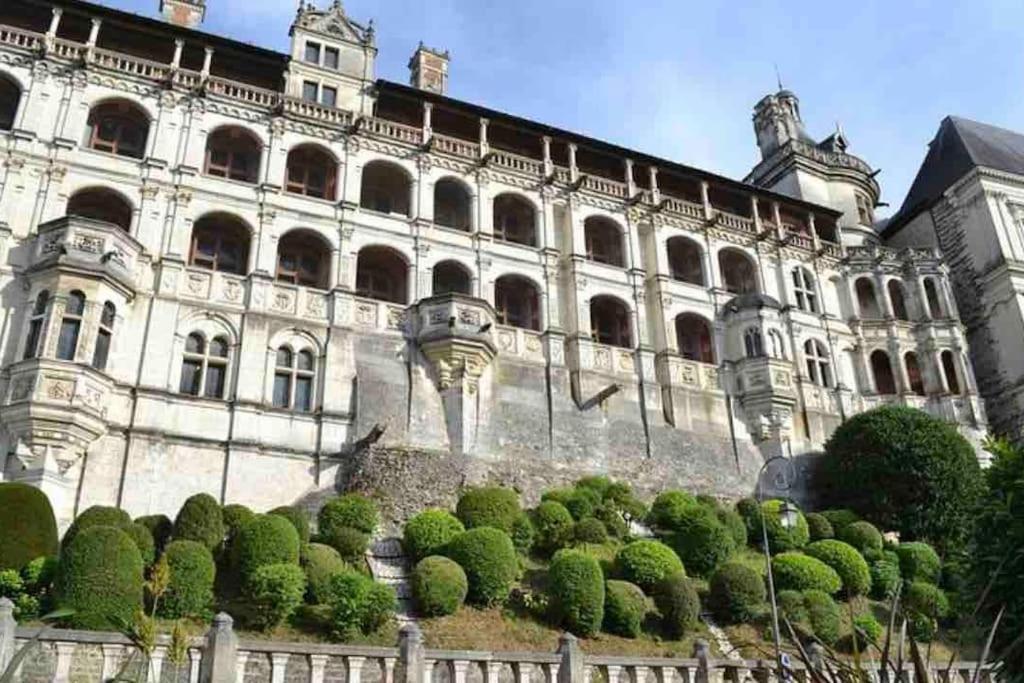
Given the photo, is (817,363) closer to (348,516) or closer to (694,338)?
(694,338)

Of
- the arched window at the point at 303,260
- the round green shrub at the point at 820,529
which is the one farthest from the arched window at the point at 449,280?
the round green shrub at the point at 820,529

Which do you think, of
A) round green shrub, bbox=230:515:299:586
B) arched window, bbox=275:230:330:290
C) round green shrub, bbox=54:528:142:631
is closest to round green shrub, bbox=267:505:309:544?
round green shrub, bbox=230:515:299:586

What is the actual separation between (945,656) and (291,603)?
16930 mm

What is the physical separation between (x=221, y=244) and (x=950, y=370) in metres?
32.6

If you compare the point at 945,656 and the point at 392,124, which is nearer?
the point at 945,656

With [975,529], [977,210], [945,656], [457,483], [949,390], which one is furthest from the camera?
→ [977,210]

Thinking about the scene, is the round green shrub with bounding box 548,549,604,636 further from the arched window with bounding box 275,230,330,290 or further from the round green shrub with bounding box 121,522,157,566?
the arched window with bounding box 275,230,330,290

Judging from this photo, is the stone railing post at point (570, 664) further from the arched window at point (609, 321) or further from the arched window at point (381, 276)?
the arched window at point (609, 321)

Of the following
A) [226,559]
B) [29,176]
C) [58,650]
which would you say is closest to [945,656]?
[226,559]

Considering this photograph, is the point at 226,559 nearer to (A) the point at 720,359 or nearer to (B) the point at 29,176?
(B) the point at 29,176

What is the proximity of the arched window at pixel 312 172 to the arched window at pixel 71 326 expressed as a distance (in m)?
9.66

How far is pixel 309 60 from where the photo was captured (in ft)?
112

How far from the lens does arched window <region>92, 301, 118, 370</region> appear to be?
2462 cm

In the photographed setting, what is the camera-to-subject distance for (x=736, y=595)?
21.9 m
